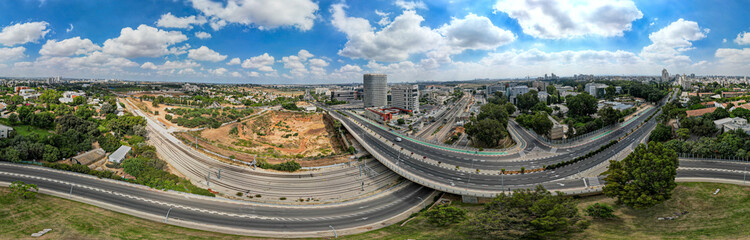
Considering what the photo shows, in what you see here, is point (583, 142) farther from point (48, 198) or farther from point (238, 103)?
point (238, 103)

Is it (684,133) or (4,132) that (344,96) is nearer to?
(4,132)

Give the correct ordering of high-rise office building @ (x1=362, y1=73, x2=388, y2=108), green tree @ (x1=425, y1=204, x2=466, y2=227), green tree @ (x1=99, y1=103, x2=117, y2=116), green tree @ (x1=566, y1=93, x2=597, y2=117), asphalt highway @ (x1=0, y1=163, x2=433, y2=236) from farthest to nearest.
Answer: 1. high-rise office building @ (x1=362, y1=73, x2=388, y2=108)
2. green tree @ (x1=566, y1=93, x2=597, y2=117)
3. green tree @ (x1=99, y1=103, x2=117, y2=116)
4. asphalt highway @ (x1=0, y1=163, x2=433, y2=236)
5. green tree @ (x1=425, y1=204, x2=466, y2=227)

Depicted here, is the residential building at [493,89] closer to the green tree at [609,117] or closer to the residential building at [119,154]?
the green tree at [609,117]

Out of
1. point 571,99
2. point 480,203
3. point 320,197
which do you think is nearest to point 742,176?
point 480,203

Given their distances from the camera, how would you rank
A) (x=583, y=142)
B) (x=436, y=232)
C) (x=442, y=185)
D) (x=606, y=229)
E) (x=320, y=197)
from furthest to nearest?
1. (x=583, y=142)
2. (x=320, y=197)
3. (x=442, y=185)
4. (x=436, y=232)
5. (x=606, y=229)

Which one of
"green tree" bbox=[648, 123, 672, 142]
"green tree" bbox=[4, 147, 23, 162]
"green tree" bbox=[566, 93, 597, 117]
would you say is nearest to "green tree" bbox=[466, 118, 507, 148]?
"green tree" bbox=[648, 123, 672, 142]

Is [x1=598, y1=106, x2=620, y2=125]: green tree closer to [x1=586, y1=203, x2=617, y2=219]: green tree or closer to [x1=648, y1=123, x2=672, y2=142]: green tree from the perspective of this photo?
[x1=648, y1=123, x2=672, y2=142]: green tree
